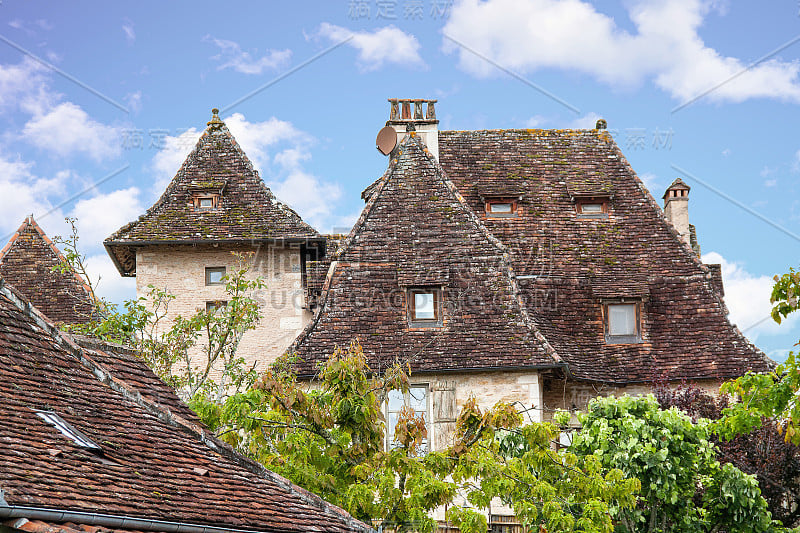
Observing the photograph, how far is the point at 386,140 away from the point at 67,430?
18069mm

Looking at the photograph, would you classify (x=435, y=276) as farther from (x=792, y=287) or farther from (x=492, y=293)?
(x=792, y=287)

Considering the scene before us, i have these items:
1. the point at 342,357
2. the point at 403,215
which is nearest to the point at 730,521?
the point at 342,357

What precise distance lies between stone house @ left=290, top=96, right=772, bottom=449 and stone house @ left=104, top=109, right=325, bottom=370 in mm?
913

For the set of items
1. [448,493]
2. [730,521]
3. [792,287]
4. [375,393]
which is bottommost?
[730,521]

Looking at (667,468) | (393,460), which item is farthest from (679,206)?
(393,460)

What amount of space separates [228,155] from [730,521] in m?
16.0

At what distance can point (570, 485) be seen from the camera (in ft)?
44.3

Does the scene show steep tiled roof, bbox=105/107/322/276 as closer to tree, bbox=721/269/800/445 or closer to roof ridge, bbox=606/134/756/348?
roof ridge, bbox=606/134/756/348

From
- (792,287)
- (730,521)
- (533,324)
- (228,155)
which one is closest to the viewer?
(792,287)

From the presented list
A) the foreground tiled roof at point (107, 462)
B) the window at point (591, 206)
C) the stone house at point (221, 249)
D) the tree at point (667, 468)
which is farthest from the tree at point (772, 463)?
the foreground tiled roof at point (107, 462)

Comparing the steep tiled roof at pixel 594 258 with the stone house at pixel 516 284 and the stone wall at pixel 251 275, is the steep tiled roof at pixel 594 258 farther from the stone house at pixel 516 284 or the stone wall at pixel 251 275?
the stone wall at pixel 251 275

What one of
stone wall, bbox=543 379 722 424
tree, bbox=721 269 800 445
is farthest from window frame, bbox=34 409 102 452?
stone wall, bbox=543 379 722 424

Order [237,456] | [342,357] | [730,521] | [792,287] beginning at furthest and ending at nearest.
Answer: [730,521]
[342,357]
[792,287]
[237,456]

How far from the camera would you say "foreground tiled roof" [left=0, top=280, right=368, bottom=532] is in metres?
7.52
